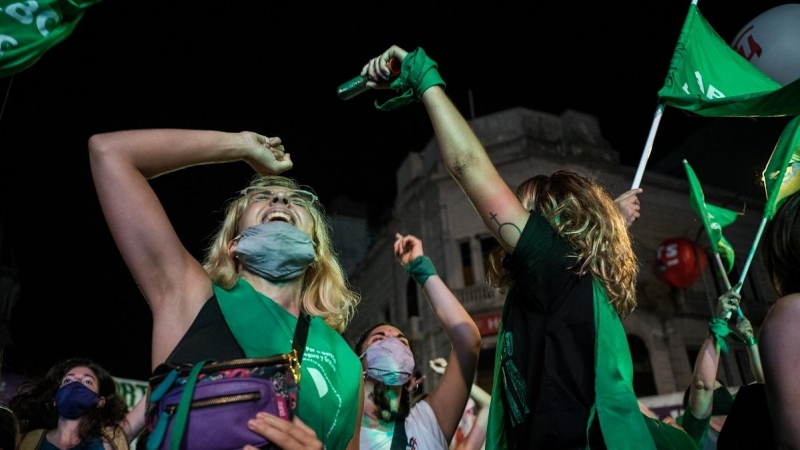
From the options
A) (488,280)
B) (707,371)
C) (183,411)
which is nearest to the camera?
(183,411)

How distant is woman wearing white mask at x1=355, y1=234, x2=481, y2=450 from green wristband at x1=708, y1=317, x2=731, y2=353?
7.19 feet

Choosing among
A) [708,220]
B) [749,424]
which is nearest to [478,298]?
[708,220]

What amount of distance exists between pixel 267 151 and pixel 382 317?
24575 mm

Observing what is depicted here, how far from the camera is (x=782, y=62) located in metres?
5.38

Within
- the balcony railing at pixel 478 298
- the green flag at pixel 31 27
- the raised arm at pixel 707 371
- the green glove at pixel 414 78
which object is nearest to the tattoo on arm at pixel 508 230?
the green glove at pixel 414 78

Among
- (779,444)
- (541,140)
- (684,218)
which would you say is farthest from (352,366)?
(684,218)

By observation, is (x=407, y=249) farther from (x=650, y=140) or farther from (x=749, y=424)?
(x=749, y=424)

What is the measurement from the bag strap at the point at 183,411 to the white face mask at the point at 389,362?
2.02 metres

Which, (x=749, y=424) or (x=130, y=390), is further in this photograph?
(x=130, y=390)

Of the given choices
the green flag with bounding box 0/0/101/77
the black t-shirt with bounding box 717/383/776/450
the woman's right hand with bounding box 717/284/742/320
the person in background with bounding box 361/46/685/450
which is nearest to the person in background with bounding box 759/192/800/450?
the black t-shirt with bounding box 717/383/776/450

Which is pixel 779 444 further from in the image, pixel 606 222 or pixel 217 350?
pixel 217 350

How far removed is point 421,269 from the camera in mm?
2984

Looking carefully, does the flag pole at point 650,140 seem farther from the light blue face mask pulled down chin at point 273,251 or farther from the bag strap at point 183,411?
the bag strap at point 183,411

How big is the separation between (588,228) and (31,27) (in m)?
2.31
